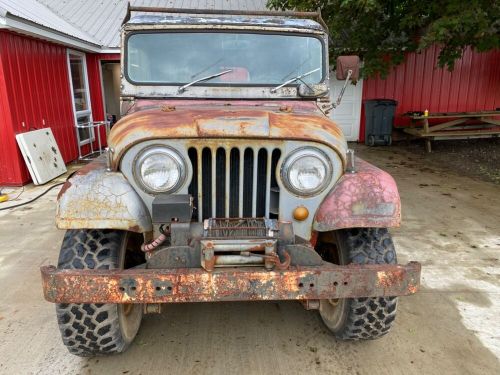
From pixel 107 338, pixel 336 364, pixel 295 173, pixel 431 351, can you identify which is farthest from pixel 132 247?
pixel 431 351

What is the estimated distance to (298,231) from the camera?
2.43 metres

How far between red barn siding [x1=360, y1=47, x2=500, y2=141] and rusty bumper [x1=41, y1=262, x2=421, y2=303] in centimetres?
1067

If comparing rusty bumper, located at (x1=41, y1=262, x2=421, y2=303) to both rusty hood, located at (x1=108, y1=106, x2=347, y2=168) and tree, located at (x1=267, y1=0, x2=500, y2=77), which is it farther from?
tree, located at (x1=267, y1=0, x2=500, y2=77)

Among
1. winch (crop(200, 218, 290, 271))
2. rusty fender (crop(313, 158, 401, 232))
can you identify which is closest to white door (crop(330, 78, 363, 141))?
rusty fender (crop(313, 158, 401, 232))

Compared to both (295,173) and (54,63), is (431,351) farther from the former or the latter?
(54,63)

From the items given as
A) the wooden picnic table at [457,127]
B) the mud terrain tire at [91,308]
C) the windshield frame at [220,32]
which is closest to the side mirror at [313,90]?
the windshield frame at [220,32]

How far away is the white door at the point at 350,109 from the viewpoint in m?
12.0

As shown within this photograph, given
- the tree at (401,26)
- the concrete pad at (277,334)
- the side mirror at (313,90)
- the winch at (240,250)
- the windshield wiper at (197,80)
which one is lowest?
the concrete pad at (277,334)

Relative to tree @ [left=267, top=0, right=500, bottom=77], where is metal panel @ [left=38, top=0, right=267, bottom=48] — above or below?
above

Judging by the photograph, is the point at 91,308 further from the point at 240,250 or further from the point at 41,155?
the point at 41,155

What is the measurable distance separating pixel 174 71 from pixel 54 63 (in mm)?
6191

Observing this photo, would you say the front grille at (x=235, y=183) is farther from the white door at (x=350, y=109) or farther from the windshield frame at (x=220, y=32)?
the white door at (x=350, y=109)

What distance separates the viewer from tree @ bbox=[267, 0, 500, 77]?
7246 millimetres

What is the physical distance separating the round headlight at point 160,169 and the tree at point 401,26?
6.09 metres
